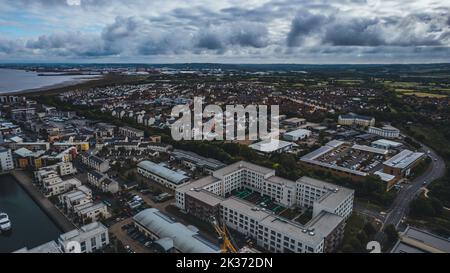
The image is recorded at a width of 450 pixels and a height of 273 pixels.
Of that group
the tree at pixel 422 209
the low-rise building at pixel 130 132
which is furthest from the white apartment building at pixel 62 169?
the tree at pixel 422 209

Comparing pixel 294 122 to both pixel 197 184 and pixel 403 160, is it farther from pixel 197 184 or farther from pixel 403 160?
pixel 197 184

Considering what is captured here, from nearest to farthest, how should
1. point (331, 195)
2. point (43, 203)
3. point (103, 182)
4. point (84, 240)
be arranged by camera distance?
point (84, 240)
point (331, 195)
point (43, 203)
point (103, 182)

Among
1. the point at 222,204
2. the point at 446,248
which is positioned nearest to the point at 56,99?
the point at 222,204

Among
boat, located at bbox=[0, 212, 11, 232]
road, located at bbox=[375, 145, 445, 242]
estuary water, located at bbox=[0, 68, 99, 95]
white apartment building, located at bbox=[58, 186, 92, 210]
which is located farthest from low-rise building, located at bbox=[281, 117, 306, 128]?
estuary water, located at bbox=[0, 68, 99, 95]

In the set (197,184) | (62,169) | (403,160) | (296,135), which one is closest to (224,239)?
(197,184)

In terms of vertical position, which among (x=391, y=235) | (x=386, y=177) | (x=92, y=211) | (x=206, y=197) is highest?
(x=206, y=197)

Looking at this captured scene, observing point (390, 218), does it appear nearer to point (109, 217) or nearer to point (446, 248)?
point (446, 248)

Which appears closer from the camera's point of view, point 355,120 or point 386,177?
point 386,177

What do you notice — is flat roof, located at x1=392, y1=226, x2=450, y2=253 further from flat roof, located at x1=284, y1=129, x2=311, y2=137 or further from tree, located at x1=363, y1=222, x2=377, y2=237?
flat roof, located at x1=284, y1=129, x2=311, y2=137

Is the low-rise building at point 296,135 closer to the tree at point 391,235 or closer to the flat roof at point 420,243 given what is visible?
the tree at point 391,235
